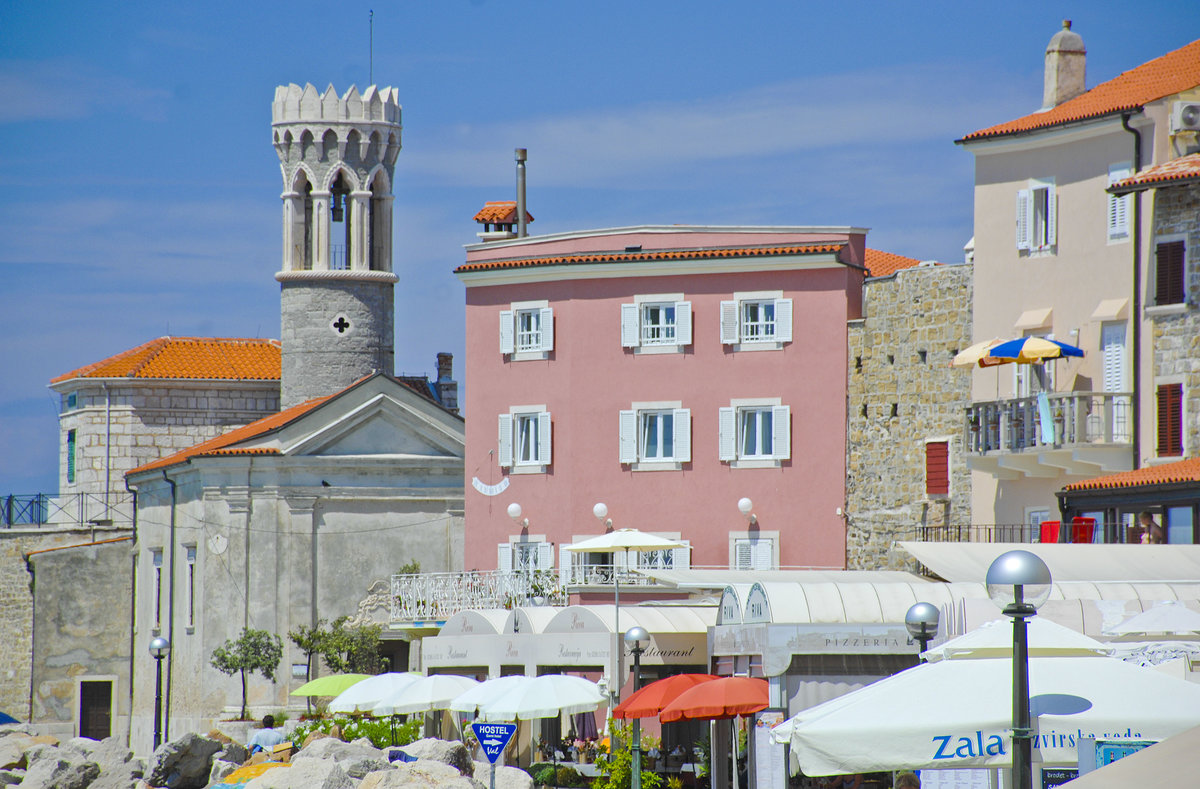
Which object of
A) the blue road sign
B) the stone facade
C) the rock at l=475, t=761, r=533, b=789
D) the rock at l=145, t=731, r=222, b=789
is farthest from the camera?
the stone facade

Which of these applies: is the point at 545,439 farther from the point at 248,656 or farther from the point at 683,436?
the point at 248,656

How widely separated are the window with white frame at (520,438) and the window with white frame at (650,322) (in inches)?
115

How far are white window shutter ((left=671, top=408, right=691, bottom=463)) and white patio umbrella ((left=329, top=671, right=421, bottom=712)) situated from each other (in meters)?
11.6

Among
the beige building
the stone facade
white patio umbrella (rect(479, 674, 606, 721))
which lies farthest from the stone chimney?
white patio umbrella (rect(479, 674, 606, 721))

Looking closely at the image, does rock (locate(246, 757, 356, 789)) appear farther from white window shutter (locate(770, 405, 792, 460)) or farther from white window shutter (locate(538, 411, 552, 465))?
white window shutter (locate(770, 405, 792, 460))

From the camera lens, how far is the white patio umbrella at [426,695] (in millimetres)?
30000

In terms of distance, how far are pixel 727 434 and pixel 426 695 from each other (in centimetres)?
1313

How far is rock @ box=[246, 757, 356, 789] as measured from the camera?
25031 mm

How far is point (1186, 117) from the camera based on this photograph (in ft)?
108

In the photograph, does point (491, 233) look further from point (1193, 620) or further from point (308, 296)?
point (1193, 620)

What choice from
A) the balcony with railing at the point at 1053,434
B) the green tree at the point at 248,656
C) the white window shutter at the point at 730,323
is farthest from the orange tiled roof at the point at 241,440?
the balcony with railing at the point at 1053,434

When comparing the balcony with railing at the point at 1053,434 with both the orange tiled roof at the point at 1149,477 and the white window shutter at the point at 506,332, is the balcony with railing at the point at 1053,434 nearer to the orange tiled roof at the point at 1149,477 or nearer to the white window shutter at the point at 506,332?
the orange tiled roof at the point at 1149,477

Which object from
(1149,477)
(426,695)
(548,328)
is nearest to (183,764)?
(426,695)

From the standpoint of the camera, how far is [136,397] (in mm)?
57875
